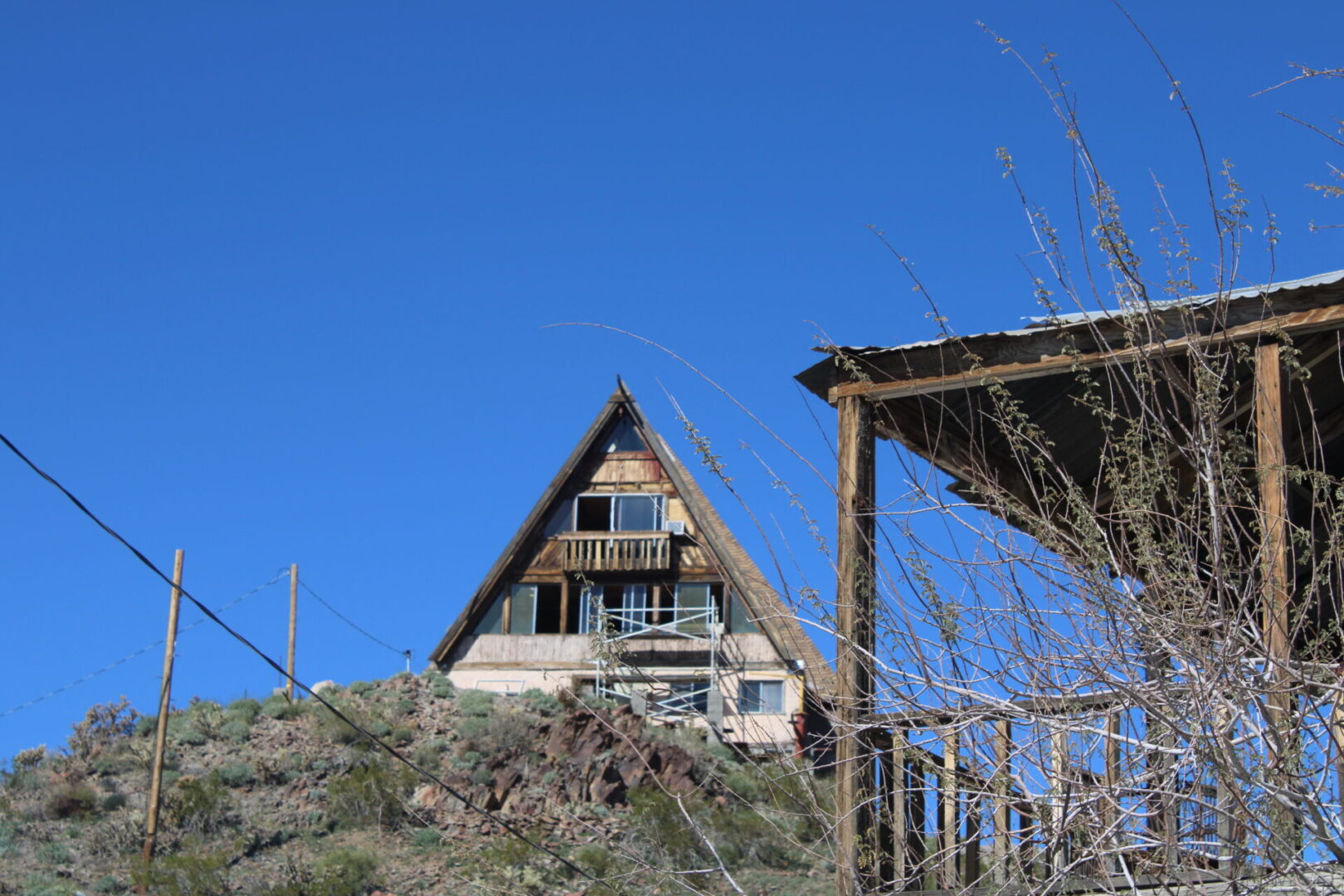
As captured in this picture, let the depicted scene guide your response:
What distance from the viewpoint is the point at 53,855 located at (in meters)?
22.8

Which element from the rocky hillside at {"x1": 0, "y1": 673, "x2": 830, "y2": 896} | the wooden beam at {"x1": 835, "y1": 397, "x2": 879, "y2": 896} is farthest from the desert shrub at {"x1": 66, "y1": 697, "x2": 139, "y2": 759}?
the wooden beam at {"x1": 835, "y1": 397, "x2": 879, "y2": 896}

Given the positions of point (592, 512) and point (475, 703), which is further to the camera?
point (592, 512)

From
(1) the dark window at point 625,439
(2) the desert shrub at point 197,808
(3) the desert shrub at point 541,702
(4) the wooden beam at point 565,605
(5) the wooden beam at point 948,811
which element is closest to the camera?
(5) the wooden beam at point 948,811

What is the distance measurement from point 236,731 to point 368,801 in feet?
17.0

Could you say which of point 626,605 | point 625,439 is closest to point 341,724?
point 626,605

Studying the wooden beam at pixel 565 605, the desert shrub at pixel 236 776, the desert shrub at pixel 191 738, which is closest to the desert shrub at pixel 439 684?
the wooden beam at pixel 565 605

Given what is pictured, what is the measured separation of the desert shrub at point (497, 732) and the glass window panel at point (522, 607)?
135 inches

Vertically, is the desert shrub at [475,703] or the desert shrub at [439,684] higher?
the desert shrub at [439,684]

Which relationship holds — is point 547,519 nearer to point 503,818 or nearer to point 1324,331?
point 503,818

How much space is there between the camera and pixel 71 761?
1065 inches

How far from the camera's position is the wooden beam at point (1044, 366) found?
8172 millimetres

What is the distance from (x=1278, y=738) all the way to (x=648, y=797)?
1801 centimetres

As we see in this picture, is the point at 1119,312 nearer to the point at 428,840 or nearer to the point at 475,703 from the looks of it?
the point at 428,840

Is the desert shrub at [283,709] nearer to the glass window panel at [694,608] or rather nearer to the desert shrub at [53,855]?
the desert shrub at [53,855]
